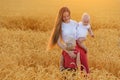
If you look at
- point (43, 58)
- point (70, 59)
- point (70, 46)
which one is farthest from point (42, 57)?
point (70, 46)

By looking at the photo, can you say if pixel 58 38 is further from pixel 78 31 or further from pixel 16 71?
pixel 16 71

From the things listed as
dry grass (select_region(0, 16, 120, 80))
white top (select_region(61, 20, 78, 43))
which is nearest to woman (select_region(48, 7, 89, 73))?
white top (select_region(61, 20, 78, 43))

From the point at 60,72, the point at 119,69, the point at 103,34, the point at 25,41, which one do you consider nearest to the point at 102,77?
the point at 60,72

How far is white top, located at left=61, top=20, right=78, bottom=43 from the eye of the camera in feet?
18.8

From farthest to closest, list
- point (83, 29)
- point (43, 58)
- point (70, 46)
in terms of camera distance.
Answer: point (43, 58) < point (83, 29) < point (70, 46)

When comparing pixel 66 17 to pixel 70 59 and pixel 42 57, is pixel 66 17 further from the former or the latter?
pixel 42 57

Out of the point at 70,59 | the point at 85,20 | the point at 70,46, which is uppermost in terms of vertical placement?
the point at 85,20

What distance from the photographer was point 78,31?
577 cm

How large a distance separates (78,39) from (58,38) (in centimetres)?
29

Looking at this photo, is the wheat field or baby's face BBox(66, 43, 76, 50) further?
baby's face BBox(66, 43, 76, 50)

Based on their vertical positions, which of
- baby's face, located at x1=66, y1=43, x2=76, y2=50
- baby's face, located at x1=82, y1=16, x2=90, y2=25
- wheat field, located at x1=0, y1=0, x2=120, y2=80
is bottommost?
wheat field, located at x1=0, y1=0, x2=120, y2=80

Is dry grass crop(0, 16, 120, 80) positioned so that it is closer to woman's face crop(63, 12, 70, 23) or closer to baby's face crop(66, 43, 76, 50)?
baby's face crop(66, 43, 76, 50)

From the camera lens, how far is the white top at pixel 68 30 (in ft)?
18.8

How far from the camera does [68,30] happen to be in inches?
226
